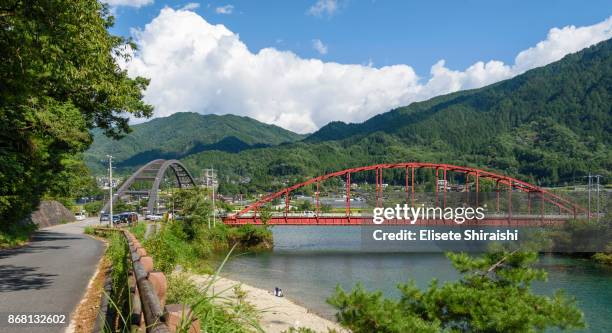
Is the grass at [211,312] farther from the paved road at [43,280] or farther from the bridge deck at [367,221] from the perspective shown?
the bridge deck at [367,221]

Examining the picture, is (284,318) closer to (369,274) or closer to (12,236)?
(12,236)

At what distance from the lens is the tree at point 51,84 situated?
863cm

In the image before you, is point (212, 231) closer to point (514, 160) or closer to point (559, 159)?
point (559, 159)

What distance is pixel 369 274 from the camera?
31.5 meters

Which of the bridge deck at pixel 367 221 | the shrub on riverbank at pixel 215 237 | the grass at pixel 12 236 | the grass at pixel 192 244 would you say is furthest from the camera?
the bridge deck at pixel 367 221

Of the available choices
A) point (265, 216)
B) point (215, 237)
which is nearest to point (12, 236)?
point (215, 237)

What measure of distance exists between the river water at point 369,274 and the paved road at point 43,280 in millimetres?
9017

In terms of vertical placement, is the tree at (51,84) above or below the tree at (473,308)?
above

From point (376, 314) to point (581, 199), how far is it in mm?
71567

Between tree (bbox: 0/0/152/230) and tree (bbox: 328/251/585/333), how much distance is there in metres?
6.70

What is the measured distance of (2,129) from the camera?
14.6 m

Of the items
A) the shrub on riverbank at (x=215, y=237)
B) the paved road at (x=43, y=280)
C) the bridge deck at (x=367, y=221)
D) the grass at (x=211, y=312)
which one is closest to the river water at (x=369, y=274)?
the shrub on riverbank at (x=215, y=237)

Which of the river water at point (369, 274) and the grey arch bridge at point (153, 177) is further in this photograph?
the grey arch bridge at point (153, 177)

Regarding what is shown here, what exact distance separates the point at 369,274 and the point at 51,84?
2364 cm
